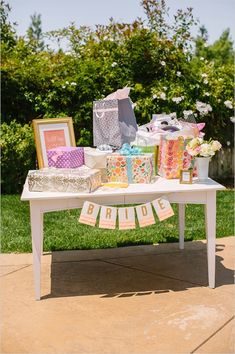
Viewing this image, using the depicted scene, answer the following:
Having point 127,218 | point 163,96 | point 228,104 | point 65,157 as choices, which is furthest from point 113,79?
point 127,218

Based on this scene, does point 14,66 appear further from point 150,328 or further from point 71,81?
point 150,328

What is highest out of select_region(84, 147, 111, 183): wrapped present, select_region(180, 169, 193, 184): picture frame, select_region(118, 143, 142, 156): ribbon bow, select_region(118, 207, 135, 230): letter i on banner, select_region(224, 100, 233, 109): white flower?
select_region(224, 100, 233, 109): white flower

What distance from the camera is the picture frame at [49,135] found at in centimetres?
398

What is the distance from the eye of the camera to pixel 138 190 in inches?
137

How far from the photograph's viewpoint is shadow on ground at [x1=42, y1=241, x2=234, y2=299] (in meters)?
3.72

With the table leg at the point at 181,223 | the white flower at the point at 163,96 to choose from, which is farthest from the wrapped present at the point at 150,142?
the white flower at the point at 163,96

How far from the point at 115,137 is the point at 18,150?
12.4ft

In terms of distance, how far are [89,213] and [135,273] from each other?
928mm

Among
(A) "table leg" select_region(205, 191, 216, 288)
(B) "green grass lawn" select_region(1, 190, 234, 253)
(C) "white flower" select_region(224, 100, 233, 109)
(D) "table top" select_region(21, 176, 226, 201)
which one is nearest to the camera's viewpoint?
(D) "table top" select_region(21, 176, 226, 201)

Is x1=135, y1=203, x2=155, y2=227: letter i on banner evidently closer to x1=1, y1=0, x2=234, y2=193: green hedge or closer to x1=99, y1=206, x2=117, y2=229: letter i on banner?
x1=99, y1=206, x2=117, y2=229: letter i on banner

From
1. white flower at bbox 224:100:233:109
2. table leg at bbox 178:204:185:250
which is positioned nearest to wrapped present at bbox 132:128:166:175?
table leg at bbox 178:204:185:250

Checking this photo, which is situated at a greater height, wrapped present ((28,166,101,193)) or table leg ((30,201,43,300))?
wrapped present ((28,166,101,193))

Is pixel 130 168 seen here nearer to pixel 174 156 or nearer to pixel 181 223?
pixel 174 156

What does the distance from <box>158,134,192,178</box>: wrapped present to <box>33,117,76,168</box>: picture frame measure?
80cm
